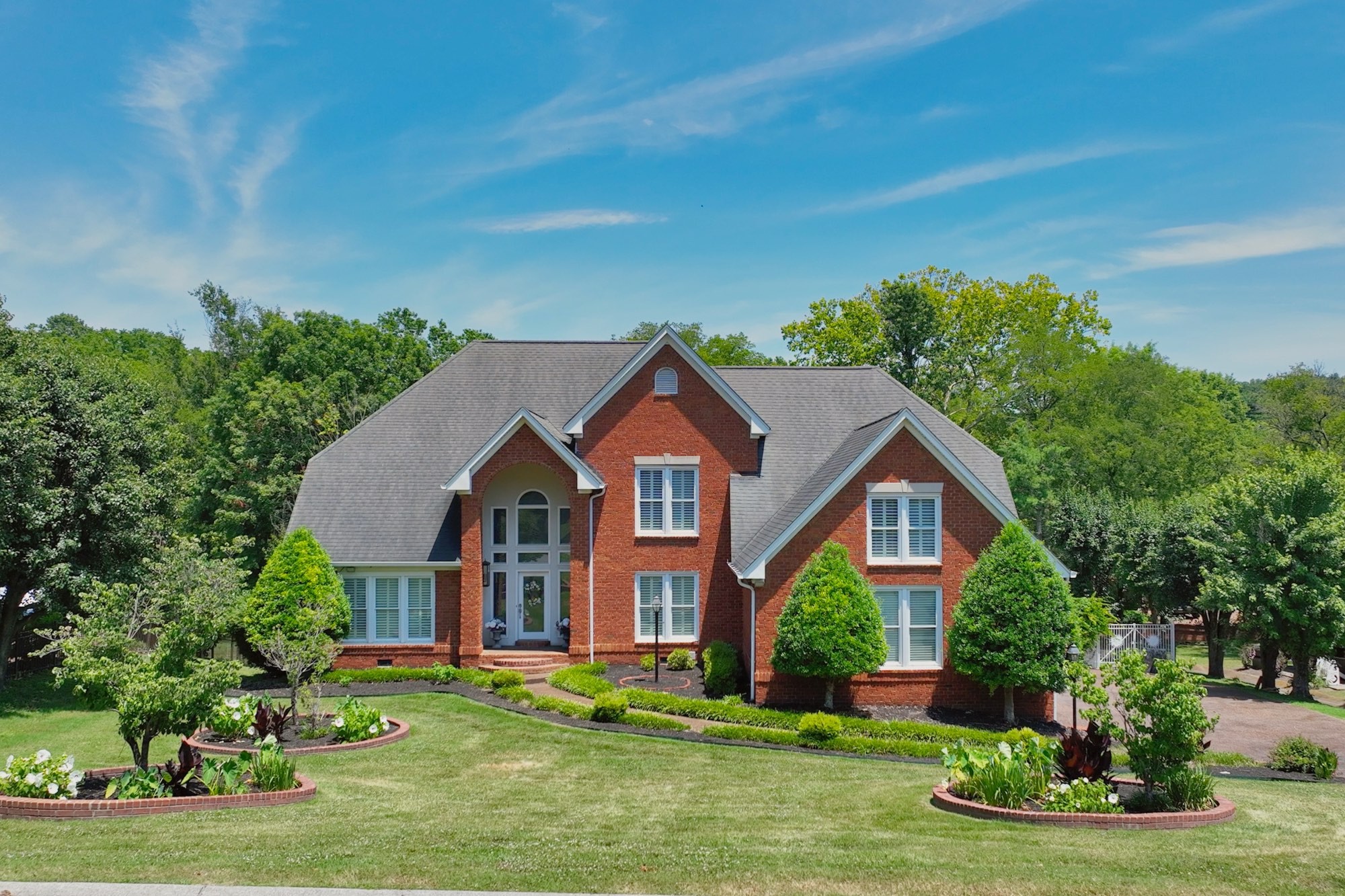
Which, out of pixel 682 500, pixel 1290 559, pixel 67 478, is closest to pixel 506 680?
pixel 682 500

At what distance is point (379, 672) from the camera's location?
26844mm

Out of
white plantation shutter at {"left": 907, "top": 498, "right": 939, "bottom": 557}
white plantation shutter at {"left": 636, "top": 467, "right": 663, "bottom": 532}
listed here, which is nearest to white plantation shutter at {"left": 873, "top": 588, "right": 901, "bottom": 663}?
white plantation shutter at {"left": 907, "top": 498, "right": 939, "bottom": 557}

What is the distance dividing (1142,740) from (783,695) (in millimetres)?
11273

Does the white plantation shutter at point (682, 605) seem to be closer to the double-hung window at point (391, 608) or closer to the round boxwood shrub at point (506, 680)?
the round boxwood shrub at point (506, 680)

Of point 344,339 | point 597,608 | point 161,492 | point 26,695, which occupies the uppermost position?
point 344,339

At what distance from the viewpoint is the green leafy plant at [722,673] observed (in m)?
25.2

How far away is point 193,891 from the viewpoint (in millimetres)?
9742

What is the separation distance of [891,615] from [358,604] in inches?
588

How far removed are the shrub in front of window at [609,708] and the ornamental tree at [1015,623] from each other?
8170 millimetres

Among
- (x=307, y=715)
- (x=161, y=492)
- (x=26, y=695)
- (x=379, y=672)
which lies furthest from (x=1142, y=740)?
(x=26, y=695)

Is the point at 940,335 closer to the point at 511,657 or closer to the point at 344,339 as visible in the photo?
the point at 344,339

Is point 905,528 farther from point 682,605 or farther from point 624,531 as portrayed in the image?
point 624,531

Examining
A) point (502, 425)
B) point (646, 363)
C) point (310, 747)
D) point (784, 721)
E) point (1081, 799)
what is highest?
point (646, 363)

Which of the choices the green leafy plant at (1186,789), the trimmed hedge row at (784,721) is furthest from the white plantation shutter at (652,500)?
the green leafy plant at (1186,789)
